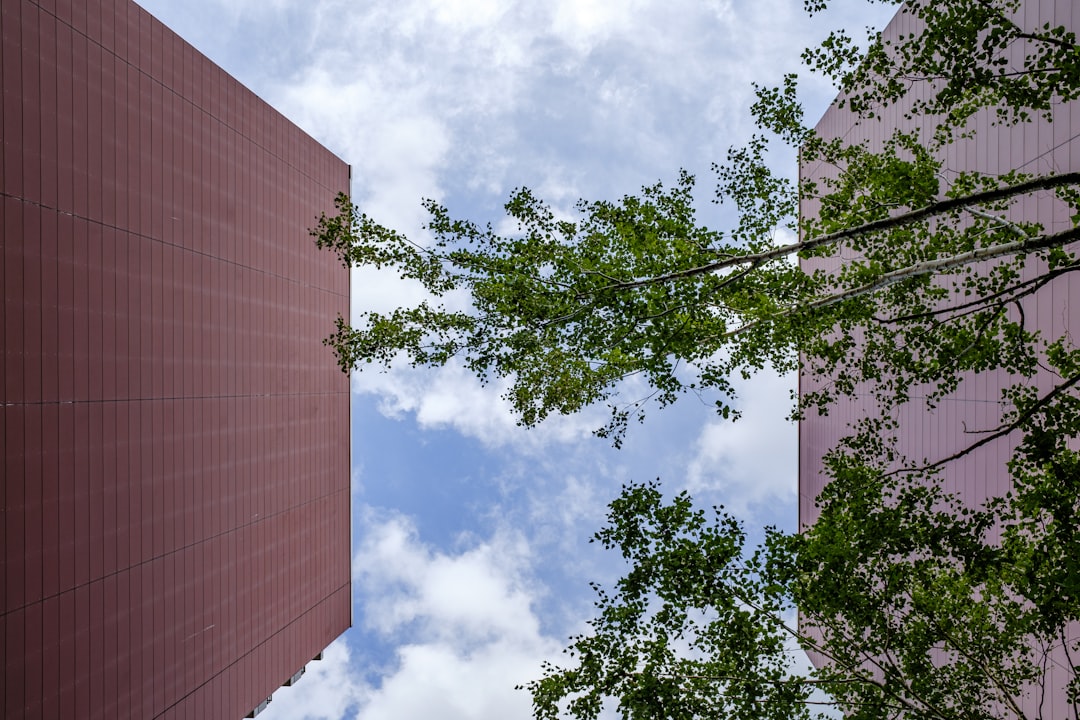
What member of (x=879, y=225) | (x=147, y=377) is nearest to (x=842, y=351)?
(x=879, y=225)

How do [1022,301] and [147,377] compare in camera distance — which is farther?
[147,377]

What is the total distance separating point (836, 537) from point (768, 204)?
21.8 ft

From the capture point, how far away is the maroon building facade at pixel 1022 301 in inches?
482

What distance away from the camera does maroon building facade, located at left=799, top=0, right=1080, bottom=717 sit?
1225 centimetres

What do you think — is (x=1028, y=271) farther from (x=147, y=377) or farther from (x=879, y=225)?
(x=147, y=377)

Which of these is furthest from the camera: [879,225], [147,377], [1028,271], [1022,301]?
[147,377]

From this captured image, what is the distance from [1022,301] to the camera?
45.5 ft

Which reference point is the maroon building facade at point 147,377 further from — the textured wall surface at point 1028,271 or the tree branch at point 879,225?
the textured wall surface at point 1028,271

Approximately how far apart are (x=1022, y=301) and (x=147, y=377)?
20.9 m

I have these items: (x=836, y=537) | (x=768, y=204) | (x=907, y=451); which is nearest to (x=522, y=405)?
(x=768, y=204)

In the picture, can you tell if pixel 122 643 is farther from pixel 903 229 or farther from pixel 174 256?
pixel 903 229

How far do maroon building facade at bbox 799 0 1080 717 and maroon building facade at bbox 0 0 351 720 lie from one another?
1543 centimetres

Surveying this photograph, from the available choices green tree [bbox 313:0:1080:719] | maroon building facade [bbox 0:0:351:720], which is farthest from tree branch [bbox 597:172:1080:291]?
maroon building facade [bbox 0:0:351:720]

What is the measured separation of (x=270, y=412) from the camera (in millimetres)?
22609
